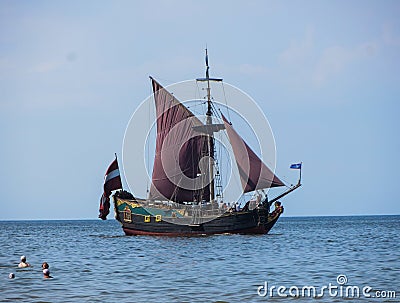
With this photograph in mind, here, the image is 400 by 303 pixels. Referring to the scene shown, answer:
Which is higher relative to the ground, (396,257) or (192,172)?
(192,172)

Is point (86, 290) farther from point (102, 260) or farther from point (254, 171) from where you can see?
point (254, 171)

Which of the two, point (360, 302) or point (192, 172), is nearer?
point (360, 302)

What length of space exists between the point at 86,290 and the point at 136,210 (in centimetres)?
3640

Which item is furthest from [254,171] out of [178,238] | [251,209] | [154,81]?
[154,81]

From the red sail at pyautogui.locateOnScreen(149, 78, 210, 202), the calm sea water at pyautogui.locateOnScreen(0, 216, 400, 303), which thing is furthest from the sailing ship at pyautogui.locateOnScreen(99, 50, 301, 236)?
the calm sea water at pyautogui.locateOnScreen(0, 216, 400, 303)

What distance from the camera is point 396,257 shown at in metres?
39.2

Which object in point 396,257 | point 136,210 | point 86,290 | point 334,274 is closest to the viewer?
point 86,290

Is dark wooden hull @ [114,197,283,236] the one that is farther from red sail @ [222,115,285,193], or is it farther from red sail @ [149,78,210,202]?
red sail @ [222,115,285,193]

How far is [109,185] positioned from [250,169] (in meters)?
14.1

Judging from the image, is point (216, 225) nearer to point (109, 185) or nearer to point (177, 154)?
point (177, 154)

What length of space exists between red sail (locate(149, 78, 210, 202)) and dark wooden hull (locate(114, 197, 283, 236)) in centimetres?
259

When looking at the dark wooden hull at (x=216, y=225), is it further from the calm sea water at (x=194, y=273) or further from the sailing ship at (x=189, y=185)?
the calm sea water at (x=194, y=273)

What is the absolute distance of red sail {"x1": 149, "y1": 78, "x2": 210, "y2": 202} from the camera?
61.3 meters

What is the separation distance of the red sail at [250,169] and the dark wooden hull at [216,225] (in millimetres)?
3098
